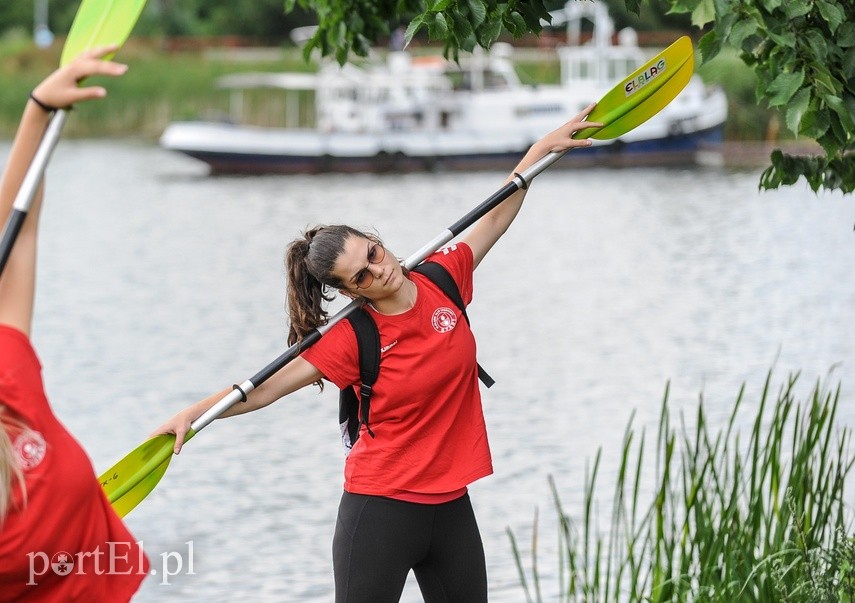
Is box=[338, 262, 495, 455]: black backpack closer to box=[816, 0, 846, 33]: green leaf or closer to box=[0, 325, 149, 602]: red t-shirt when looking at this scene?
box=[0, 325, 149, 602]: red t-shirt

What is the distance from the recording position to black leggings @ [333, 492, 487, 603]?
3.32m

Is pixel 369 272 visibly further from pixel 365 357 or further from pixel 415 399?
pixel 415 399

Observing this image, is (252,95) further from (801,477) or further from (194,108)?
(801,477)

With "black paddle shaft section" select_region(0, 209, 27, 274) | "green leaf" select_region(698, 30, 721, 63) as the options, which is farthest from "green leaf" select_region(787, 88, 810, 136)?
"black paddle shaft section" select_region(0, 209, 27, 274)

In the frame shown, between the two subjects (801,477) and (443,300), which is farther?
(801,477)

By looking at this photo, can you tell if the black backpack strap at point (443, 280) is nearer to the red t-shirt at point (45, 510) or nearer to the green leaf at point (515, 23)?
the green leaf at point (515, 23)

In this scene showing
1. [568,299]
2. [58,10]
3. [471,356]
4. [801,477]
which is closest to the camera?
[471,356]

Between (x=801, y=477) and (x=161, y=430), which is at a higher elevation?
(x=161, y=430)

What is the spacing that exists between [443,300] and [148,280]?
16542 mm

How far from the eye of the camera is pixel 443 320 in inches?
132

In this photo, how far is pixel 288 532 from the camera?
8.30 metres

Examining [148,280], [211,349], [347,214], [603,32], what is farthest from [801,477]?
[603,32]

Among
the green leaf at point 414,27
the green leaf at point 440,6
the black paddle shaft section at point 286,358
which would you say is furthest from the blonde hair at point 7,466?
the green leaf at point 440,6

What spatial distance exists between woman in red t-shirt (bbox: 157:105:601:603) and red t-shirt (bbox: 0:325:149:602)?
895 millimetres
